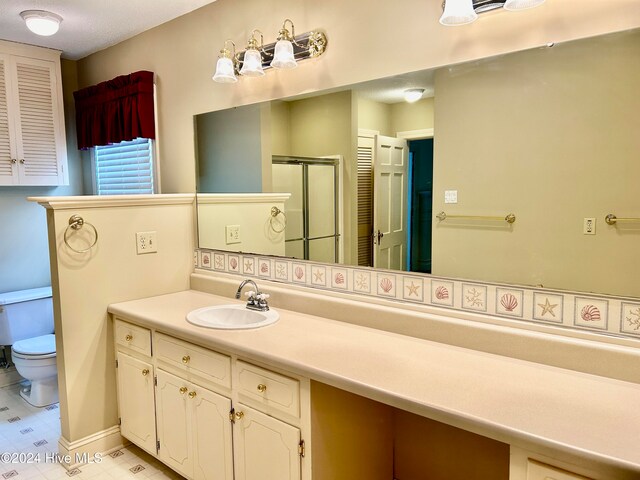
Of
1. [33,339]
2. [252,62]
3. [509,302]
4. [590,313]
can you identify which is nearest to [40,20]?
[252,62]

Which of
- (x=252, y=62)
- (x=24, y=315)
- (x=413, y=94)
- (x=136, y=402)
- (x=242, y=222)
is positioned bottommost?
(x=136, y=402)

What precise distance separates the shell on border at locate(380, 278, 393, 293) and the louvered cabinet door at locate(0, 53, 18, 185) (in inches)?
109

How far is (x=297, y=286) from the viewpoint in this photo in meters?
2.27

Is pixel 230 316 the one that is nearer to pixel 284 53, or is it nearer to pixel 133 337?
pixel 133 337

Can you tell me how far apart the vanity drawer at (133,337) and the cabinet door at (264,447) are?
687 mm

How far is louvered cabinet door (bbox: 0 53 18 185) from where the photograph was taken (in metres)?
3.14

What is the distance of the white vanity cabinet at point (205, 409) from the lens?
5.41 feet

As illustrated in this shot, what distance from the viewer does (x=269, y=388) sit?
1.67 metres

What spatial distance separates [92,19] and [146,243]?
4.71 feet

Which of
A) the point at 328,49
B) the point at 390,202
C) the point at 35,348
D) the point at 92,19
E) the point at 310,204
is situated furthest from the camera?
the point at 35,348

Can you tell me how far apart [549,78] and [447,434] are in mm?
1409

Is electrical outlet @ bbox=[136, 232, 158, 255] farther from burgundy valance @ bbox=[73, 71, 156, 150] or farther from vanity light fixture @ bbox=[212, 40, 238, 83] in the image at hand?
vanity light fixture @ bbox=[212, 40, 238, 83]

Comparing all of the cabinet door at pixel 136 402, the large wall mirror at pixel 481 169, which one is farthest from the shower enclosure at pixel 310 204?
the cabinet door at pixel 136 402

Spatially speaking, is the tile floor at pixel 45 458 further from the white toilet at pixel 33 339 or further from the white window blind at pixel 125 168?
the white window blind at pixel 125 168
